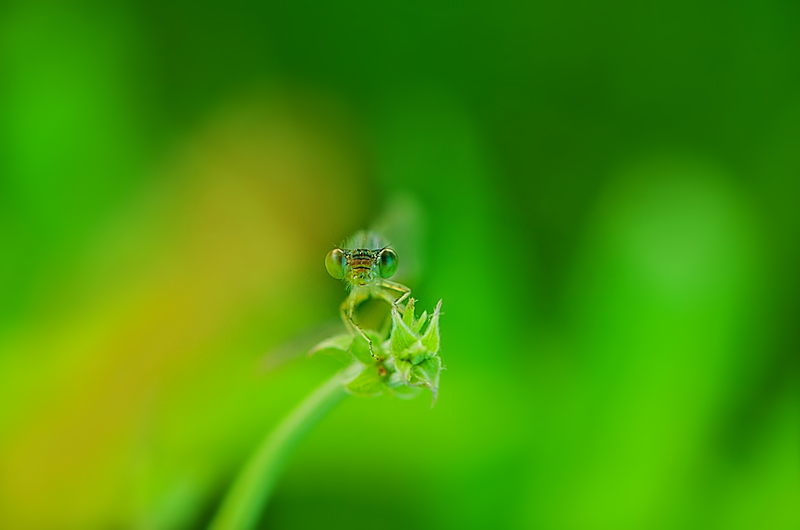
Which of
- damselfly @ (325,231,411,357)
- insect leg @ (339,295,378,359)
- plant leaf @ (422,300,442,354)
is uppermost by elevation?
damselfly @ (325,231,411,357)

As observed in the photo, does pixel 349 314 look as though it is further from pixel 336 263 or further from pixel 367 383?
pixel 367 383

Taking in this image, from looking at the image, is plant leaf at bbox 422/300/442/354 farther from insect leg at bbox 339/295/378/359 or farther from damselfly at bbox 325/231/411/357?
damselfly at bbox 325/231/411/357

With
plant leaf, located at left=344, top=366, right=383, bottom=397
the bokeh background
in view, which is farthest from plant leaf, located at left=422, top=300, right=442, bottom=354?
the bokeh background

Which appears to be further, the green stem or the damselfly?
the damselfly

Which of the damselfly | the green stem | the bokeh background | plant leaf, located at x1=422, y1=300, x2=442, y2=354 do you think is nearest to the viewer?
plant leaf, located at x1=422, y1=300, x2=442, y2=354

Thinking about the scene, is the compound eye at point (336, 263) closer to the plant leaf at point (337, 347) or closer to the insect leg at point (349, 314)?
the insect leg at point (349, 314)

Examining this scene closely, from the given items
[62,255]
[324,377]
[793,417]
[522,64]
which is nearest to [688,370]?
[793,417]

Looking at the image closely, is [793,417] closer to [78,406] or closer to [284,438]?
[284,438]
